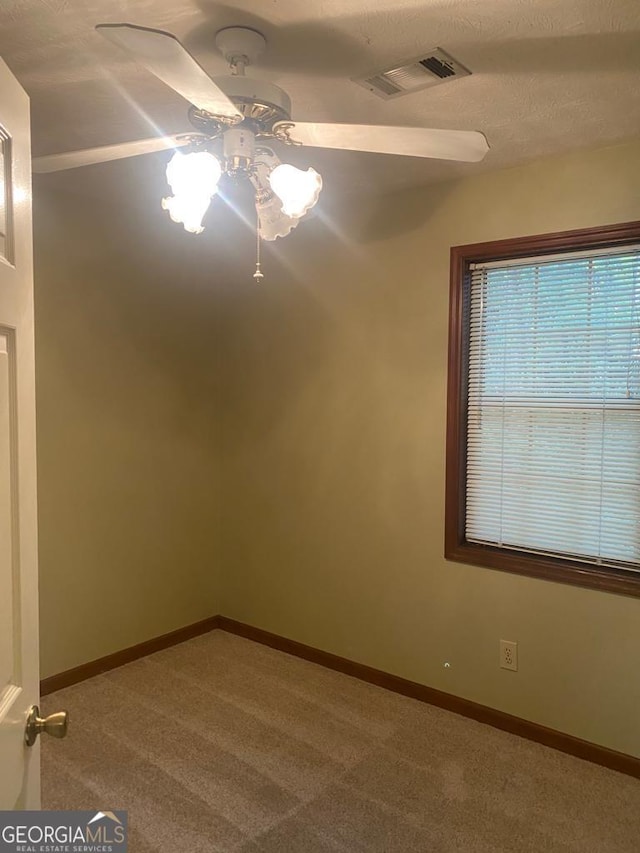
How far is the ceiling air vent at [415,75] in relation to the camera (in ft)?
5.70

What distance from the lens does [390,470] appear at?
9.98 ft

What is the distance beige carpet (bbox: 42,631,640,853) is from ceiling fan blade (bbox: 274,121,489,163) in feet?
6.93

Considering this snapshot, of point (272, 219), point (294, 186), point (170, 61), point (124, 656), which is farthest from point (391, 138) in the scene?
point (124, 656)

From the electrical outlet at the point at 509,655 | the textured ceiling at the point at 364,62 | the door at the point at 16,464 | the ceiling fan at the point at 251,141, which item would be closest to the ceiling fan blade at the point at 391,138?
the ceiling fan at the point at 251,141

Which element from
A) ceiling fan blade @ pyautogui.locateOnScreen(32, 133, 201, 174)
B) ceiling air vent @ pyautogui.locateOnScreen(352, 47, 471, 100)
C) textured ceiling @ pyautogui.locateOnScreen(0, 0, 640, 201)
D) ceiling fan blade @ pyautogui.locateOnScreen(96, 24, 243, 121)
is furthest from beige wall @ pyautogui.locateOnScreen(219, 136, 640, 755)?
ceiling fan blade @ pyautogui.locateOnScreen(96, 24, 243, 121)

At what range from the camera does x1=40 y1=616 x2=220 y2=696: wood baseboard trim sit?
3029 millimetres

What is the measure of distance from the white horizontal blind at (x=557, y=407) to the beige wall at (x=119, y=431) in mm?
1638

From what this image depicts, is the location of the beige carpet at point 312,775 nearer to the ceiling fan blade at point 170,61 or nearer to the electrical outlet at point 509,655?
the electrical outlet at point 509,655

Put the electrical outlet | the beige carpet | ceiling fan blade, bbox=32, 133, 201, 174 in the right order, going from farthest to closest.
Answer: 1. the electrical outlet
2. the beige carpet
3. ceiling fan blade, bbox=32, 133, 201, 174

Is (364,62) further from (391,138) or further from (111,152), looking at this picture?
(111,152)

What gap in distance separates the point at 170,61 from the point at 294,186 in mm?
464

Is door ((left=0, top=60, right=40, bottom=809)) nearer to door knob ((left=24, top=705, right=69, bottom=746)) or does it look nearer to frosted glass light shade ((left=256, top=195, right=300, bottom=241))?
door knob ((left=24, top=705, right=69, bottom=746))

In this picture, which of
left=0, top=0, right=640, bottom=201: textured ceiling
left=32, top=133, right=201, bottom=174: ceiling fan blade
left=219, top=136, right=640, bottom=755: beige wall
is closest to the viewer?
left=0, top=0, right=640, bottom=201: textured ceiling

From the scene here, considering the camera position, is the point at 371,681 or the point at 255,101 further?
the point at 371,681
